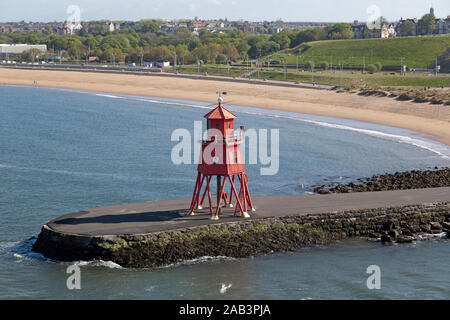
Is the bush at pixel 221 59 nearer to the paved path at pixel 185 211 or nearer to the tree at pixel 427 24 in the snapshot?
the tree at pixel 427 24

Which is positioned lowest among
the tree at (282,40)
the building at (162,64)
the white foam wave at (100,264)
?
the white foam wave at (100,264)

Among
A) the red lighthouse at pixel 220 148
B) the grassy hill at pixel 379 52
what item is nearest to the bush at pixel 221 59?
the grassy hill at pixel 379 52

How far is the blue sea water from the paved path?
1887 millimetres

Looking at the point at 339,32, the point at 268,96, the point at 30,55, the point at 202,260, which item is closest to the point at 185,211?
the point at 202,260

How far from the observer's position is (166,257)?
3014 cm

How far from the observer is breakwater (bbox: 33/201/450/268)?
29.6m

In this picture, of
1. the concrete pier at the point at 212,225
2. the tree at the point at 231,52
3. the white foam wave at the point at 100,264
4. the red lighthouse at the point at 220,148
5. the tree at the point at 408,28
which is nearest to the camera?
the white foam wave at the point at 100,264

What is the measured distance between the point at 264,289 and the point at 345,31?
17123 cm

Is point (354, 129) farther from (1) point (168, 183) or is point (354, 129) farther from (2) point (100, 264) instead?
(2) point (100, 264)

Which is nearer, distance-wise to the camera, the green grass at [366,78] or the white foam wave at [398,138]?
the white foam wave at [398,138]

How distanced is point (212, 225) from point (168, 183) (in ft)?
51.0

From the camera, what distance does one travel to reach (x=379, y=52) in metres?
147

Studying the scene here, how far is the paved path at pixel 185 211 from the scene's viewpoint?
30.8 m
